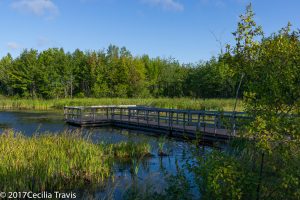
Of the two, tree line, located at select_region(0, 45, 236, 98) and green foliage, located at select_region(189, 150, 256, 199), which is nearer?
green foliage, located at select_region(189, 150, 256, 199)

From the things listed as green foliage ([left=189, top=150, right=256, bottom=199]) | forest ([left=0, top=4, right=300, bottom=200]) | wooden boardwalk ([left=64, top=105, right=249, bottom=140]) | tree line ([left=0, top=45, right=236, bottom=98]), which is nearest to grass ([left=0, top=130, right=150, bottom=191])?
forest ([left=0, top=4, right=300, bottom=200])

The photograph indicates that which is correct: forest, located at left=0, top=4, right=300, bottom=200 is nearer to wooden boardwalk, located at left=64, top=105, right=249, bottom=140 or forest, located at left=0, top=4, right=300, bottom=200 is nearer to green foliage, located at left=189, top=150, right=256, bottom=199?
green foliage, located at left=189, top=150, right=256, bottom=199

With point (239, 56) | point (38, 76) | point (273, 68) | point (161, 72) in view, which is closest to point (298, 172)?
point (273, 68)

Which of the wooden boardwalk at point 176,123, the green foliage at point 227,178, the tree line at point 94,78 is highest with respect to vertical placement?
the tree line at point 94,78

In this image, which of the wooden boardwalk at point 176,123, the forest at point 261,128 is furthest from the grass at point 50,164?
the wooden boardwalk at point 176,123

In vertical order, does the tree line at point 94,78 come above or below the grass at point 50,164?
above

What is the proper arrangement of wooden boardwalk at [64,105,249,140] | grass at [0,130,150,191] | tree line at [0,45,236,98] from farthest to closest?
tree line at [0,45,236,98]
wooden boardwalk at [64,105,249,140]
grass at [0,130,150,191]

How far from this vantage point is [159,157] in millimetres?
12414

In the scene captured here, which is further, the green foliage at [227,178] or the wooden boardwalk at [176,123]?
the wooden boardwalk at [176,123]

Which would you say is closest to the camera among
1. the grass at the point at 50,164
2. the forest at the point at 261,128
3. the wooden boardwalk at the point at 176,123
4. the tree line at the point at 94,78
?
the forest at the point at 261,128

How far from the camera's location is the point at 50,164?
816 centimetres

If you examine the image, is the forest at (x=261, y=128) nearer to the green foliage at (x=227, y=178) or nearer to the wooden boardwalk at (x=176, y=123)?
the green foliage at (x=227, y=178)

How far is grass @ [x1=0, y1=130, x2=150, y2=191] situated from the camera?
754 cm

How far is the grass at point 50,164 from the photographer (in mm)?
7543
